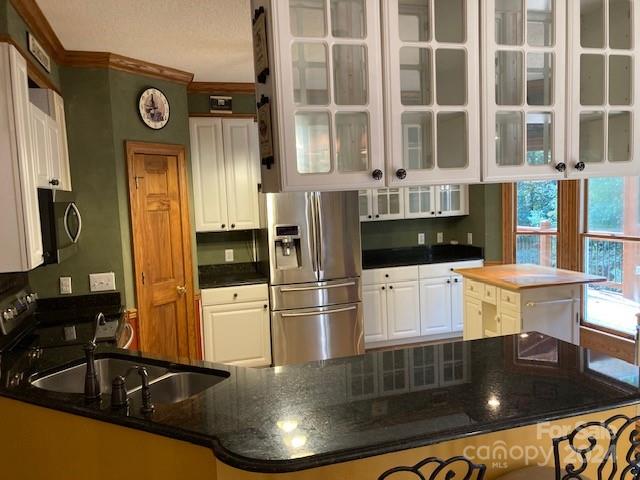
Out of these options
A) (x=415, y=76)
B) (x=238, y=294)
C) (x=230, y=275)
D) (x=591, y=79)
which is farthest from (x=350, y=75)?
(x=230, y=275)

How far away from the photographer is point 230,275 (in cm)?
474

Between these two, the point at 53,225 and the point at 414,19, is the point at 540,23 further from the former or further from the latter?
the point at 53,225

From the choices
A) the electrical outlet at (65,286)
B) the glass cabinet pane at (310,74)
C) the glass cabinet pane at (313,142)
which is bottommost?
the electrical outlet at (65,286)

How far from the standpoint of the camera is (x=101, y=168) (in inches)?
140

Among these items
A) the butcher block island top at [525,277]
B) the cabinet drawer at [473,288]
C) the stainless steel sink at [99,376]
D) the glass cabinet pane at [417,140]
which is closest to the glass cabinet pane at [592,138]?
the glass cabinet pane at [417,140]

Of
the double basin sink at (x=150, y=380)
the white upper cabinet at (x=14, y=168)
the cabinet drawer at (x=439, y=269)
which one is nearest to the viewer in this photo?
the double basin sink at (x=150, y=380)

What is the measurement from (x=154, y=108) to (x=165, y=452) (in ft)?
9.71

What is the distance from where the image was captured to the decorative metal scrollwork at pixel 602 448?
1.31 metres

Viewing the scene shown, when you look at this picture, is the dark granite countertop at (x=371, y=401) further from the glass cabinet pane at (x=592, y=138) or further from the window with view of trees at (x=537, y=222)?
the window with view of trees at (x=537, y=222)

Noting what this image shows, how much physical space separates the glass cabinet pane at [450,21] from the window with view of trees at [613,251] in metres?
3.30

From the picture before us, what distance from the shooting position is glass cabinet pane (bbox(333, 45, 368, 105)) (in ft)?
5.03

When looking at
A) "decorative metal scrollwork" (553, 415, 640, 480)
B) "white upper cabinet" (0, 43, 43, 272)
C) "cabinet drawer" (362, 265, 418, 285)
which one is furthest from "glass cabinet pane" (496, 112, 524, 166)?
"cabinet drawer" (362, 265, 418, 285)

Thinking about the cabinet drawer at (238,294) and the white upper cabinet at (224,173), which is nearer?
the cabinet drawer at (238,294)

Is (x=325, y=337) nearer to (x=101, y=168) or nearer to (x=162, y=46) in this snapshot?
(x=101, y=168)
